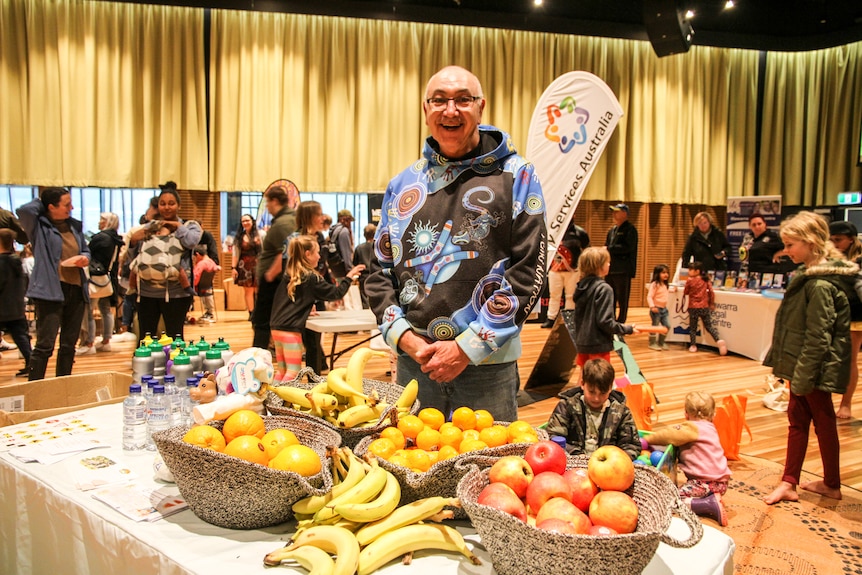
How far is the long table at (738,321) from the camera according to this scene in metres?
7.23

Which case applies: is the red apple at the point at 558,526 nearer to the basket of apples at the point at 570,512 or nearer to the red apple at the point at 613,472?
the basket of apples at the point at 570,512

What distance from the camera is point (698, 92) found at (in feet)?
39.7

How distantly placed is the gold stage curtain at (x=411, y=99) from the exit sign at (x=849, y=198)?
153cm

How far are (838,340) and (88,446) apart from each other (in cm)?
329

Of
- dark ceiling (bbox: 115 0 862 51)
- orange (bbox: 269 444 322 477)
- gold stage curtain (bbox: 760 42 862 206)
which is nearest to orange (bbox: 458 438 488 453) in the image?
orange (bbox: 269 444 322 477)

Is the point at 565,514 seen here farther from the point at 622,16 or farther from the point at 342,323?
the point at 622,16

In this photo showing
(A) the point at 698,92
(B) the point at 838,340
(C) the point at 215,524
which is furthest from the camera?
(A) the point at 698,92

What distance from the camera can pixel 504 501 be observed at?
1.13 metres

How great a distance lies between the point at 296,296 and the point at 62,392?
Answer: 1.95 m

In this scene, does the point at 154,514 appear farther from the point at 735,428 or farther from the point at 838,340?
the point at 735,428

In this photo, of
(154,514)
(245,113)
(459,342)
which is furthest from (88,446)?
(245,113)

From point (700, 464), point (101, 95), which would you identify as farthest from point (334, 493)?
point (101, 95)

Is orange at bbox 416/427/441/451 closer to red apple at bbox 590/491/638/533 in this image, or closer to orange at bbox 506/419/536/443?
orange at bbox 506/419/536/443

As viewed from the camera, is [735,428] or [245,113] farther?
[245,113]
